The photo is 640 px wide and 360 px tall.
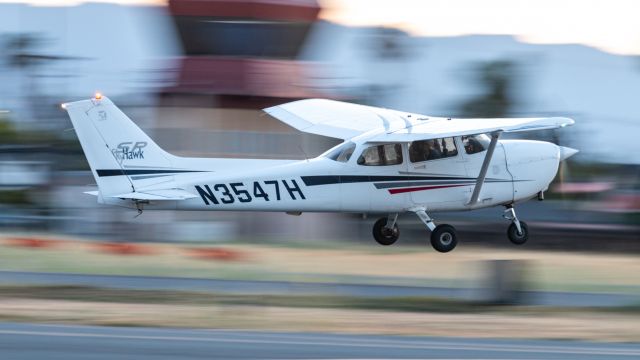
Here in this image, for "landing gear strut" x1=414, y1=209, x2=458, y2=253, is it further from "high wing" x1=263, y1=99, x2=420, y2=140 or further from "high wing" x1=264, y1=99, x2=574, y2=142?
"high wing" x1=263, y1=99, x2=420, y2=140

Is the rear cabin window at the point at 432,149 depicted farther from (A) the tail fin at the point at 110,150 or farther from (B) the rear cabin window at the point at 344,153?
(A) the tail fin at the point at 110,150

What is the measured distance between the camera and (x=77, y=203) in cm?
3012

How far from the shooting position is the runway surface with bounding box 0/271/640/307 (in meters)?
17.6

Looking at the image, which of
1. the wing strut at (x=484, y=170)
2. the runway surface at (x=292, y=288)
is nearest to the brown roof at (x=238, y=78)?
the runway surface at (x=292, y=288)

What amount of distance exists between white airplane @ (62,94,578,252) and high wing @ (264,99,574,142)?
4 centimetres

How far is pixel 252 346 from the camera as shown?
1171cm

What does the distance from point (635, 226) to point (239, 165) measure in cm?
1546

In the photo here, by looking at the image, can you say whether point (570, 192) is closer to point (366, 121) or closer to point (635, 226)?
point (635, 226)

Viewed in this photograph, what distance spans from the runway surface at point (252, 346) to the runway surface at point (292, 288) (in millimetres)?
4277

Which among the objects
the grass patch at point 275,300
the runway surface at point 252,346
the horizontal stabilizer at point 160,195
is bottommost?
the grass patch at point 275,300

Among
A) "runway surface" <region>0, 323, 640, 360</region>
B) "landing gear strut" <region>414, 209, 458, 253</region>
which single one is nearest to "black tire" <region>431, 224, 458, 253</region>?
"landing gear strut" <region>414, 209, 458, 253</region>

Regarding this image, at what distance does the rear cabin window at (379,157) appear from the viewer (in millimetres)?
17219

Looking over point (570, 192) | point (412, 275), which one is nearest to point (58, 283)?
→ point (412, 275)

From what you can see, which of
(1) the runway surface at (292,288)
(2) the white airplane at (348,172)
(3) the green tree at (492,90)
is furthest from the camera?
(3) the green tree at (492,90)
